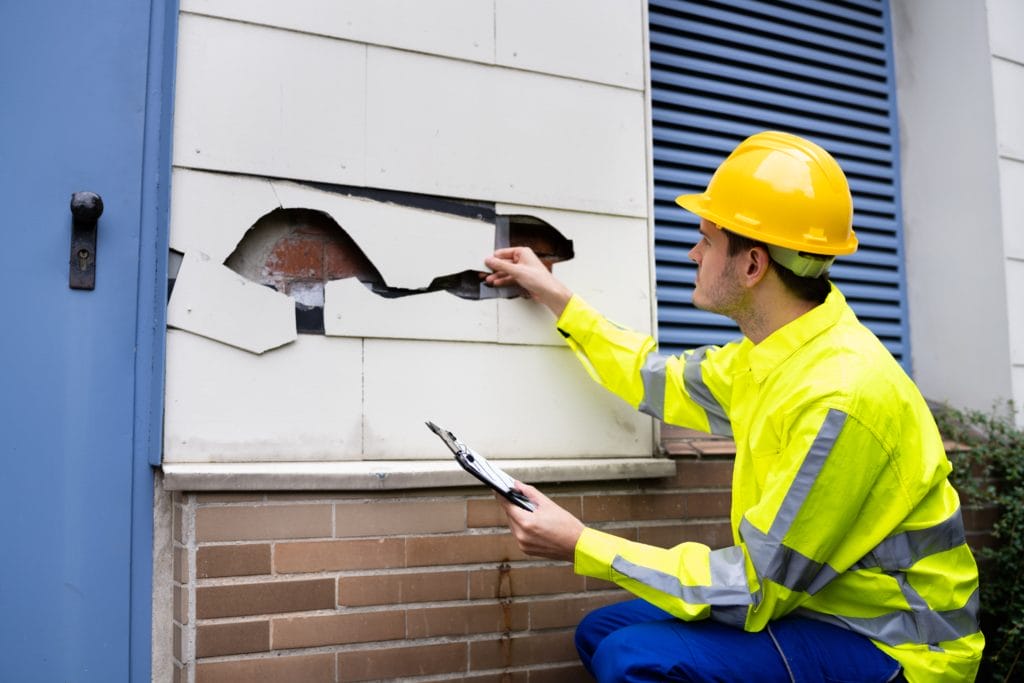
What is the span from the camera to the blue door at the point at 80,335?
224 centimetres

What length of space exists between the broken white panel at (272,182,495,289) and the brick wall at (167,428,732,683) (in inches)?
26.0

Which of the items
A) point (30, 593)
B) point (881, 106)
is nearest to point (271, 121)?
point (30, 593)

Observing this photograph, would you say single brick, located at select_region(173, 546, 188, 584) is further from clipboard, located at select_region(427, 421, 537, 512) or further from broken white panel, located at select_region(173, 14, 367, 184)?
broken white panel, located at select_region(173, 14, 367, 184)

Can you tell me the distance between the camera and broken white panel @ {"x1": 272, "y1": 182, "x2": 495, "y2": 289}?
8.21 feet

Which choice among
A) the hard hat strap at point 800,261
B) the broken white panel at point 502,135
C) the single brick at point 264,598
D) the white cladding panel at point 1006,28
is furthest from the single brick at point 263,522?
the white cladding panel at point 1006,28

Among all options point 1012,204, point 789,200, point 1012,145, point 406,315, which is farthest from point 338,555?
point 1012,145

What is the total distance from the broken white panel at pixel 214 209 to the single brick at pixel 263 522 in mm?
678

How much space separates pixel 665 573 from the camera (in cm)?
210

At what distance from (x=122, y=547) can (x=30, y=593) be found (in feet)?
0.76

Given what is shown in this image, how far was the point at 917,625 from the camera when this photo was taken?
2.10 meters

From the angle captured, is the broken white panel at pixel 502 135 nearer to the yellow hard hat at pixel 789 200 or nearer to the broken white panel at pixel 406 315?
the broken white panel at pixel 406 315

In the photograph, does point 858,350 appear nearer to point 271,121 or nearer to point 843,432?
point 843,432

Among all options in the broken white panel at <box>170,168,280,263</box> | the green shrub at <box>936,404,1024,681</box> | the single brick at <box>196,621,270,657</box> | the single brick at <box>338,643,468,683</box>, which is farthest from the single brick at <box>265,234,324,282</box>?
the green shrub at <box>936,404,1024,681</box>

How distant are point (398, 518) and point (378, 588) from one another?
0.20 meters
